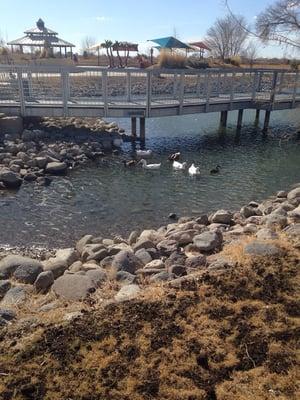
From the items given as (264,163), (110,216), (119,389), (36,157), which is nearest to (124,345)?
(119,389)

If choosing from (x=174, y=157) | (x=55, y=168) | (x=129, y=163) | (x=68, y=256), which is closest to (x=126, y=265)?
(x=68, y=256)

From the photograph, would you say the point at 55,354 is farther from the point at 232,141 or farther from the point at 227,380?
the point at 232,141

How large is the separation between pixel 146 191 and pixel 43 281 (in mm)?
7197

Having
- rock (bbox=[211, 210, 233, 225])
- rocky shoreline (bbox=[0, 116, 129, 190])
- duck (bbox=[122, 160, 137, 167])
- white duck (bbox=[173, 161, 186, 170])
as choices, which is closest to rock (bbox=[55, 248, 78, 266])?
rock (bbox=[211, 210, 233, 225])

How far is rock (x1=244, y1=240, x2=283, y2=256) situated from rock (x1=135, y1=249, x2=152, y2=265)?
1.60 m

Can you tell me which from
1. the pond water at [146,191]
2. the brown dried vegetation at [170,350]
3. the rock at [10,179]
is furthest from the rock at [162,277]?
the rock at [10,179]

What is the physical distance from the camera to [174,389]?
3521 millimetres

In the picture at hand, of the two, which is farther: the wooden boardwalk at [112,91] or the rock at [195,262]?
the wooden boardwalk at [112,91]

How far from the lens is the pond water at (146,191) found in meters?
9.91

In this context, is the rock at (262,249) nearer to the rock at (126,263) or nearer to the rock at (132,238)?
the rock at (126,263)

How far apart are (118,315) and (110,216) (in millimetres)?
6175

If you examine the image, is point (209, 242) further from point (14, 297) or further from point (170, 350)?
point (14, 297)

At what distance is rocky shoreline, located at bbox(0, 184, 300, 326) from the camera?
5336 mm

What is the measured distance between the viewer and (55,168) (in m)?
13.8
